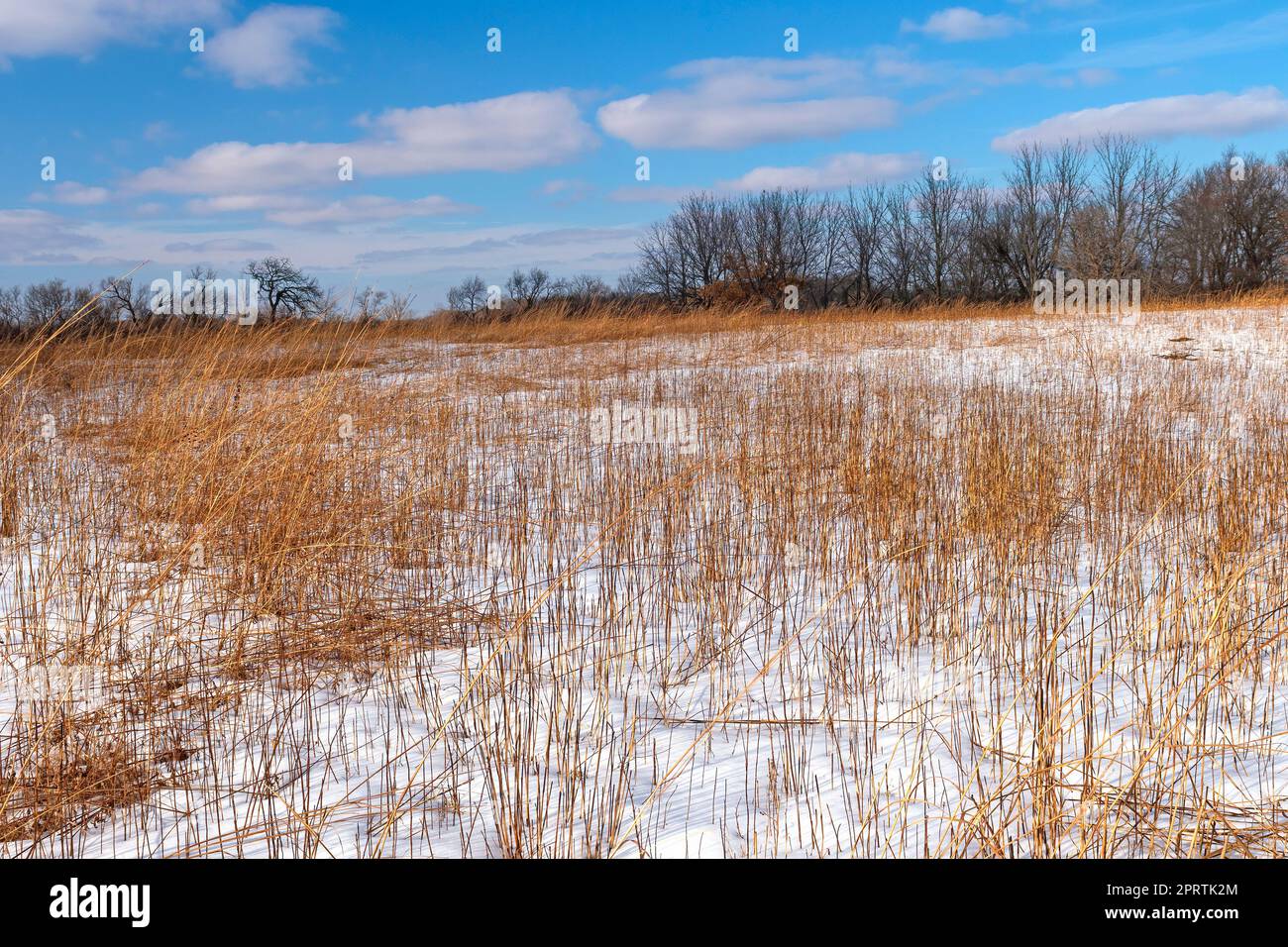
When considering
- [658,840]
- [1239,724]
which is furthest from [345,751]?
[1239,724]

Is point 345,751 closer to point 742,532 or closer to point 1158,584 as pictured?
point 742,532

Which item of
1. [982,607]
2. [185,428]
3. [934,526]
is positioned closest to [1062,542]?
[934,526]

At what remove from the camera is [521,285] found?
40.7 m

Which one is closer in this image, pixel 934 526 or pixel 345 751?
pixel 345 751

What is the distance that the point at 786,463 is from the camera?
16.3ft

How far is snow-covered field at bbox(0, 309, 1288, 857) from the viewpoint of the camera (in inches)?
77.2

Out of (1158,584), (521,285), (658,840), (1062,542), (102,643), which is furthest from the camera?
(521,285)

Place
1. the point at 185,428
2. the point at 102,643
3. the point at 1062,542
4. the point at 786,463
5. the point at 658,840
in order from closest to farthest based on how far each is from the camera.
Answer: the point at 658,840, the point at 102,643, the point at 1062,542, the point at 185,428, the point at 786,463

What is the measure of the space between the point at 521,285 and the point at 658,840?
40453 mm

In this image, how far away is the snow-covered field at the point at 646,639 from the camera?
77.2 inches

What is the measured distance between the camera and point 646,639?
10.4ft

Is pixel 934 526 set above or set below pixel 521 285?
below
